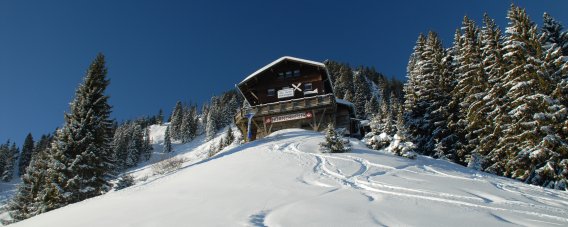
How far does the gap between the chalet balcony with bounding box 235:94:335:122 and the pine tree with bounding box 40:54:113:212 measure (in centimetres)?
1190

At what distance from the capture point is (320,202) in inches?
291

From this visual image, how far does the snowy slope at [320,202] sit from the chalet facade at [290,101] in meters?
17.2

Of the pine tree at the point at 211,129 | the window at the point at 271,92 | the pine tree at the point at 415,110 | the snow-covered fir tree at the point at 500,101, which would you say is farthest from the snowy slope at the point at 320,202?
the pine tree at the point at 211,129

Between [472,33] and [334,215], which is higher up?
[472,33]

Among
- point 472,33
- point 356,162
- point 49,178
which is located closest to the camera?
point 356,162

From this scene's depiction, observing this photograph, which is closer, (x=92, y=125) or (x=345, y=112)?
(x=92, y=125)

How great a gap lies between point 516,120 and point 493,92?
364 cm

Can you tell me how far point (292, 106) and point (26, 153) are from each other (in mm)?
86001

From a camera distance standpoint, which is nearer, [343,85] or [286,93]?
[286,93]

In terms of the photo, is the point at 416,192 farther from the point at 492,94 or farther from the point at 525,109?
the point at 492,94

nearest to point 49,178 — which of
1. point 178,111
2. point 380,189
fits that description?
point 380,189

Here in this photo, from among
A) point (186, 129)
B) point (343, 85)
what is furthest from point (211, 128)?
point (343, 85)

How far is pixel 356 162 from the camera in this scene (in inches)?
528

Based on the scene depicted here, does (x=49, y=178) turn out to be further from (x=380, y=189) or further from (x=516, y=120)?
(x=516, y=120)
